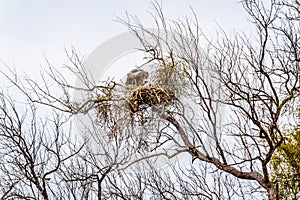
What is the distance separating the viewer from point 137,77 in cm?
255

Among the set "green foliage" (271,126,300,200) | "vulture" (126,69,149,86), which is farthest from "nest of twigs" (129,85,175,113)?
"green foliage" (271,126,300,200)

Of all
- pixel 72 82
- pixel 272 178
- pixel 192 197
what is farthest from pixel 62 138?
pixel 272 178

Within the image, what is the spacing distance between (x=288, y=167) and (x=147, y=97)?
2.98 feet

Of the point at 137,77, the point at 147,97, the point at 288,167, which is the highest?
the point at 137,77

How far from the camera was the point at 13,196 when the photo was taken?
9.88 ft

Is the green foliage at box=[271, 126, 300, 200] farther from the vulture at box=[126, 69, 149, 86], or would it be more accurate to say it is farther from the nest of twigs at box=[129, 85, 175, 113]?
the vulture at box=[126, 69, 149, 86]

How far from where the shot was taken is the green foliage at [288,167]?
2.57 meters

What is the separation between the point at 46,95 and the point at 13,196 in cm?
74

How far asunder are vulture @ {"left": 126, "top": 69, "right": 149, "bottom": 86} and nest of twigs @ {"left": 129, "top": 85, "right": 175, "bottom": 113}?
157 mm

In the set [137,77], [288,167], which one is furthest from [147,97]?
[288,167]

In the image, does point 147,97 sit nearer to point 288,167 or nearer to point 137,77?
point 137,77

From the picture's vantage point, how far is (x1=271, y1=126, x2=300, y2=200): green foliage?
2.57m

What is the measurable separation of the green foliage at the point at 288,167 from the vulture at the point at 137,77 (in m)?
0.85

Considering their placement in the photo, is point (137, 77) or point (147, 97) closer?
point (147, 97)
